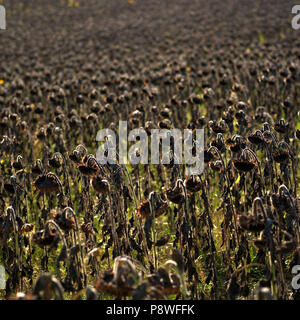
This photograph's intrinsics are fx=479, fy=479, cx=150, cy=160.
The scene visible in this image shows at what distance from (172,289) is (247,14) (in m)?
26.4

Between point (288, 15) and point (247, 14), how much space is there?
9.37 ft

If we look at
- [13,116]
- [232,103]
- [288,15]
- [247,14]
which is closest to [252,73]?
[232,103]

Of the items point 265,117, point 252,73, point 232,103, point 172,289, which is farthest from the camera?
point 252,73

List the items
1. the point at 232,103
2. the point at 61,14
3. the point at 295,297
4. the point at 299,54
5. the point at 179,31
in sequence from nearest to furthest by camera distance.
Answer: the point at 295,297 < the point at 232,103 < the point at 299,54 < the point at 179,31 < the point at 61,14

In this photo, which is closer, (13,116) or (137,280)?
(137,280)

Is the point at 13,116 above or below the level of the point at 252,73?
below

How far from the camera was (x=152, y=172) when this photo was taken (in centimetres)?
710

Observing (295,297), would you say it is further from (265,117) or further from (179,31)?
(179,31)

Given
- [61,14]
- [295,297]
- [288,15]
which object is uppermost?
[61,14]

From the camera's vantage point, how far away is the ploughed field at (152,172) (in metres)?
3.28

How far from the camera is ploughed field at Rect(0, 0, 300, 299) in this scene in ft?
10.8

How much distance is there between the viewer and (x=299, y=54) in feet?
41.6
